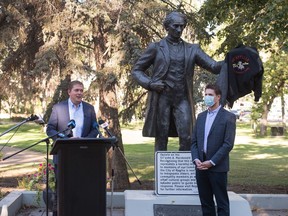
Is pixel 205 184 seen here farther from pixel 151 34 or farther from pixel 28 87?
pixel 28 87

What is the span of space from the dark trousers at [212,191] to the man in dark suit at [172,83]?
3.63 feet

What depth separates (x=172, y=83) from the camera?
21.4 ft

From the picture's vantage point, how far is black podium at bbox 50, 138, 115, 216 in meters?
5.11

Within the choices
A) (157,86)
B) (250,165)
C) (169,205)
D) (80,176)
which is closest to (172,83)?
(157,86)

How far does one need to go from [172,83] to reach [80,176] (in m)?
2.12

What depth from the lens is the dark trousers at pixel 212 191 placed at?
17.6 feet

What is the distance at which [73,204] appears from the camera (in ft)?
16.8

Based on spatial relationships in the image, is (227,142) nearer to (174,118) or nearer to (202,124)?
(202,124)

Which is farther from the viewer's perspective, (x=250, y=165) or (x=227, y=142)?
(x=250, y=165)

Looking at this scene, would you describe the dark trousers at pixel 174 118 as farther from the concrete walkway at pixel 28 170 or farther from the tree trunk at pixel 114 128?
the tree trunk at pixel 114 128

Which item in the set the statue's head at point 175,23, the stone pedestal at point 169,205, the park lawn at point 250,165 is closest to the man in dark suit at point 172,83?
the statue's head at point 175,23

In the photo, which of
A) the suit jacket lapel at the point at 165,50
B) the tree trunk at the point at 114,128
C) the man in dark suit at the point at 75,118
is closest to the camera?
the man in dark suit at the point at 75,118

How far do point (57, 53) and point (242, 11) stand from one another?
199 inches

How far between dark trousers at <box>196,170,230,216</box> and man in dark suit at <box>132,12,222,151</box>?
1.11m
